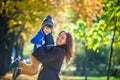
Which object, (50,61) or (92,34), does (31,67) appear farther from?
(92,34)

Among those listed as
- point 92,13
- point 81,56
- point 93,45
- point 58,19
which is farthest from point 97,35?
point 81,56

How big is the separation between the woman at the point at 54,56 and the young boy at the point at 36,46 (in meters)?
0.09

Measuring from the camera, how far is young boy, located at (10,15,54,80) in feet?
20.0

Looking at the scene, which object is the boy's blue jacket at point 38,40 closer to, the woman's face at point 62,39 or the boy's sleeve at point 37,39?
the boy's sleeve at point 37,39

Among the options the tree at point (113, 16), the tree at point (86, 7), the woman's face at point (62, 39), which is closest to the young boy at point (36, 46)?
the woman's face at point (62, 39)

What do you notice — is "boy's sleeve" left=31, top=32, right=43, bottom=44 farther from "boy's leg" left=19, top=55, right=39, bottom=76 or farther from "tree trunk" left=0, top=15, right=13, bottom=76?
"tree trunk" left=0, top=15, right=13, bottom=76

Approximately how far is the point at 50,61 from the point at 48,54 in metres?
0.11

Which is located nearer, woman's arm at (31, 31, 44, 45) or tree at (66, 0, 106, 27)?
woman's arm at (31, 31, 44, 45)

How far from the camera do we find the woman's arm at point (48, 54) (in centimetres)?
604

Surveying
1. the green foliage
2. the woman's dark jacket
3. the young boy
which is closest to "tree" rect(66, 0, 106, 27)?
the green foliage

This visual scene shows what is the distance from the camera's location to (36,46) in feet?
20.5

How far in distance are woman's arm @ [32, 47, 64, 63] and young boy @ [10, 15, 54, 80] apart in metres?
0.07

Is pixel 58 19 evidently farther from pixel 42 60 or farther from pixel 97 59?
pixel 42 60

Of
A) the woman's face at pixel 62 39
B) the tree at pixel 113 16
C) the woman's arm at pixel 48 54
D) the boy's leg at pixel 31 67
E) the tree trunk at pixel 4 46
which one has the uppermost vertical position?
the woman's face at pixel 62 39
